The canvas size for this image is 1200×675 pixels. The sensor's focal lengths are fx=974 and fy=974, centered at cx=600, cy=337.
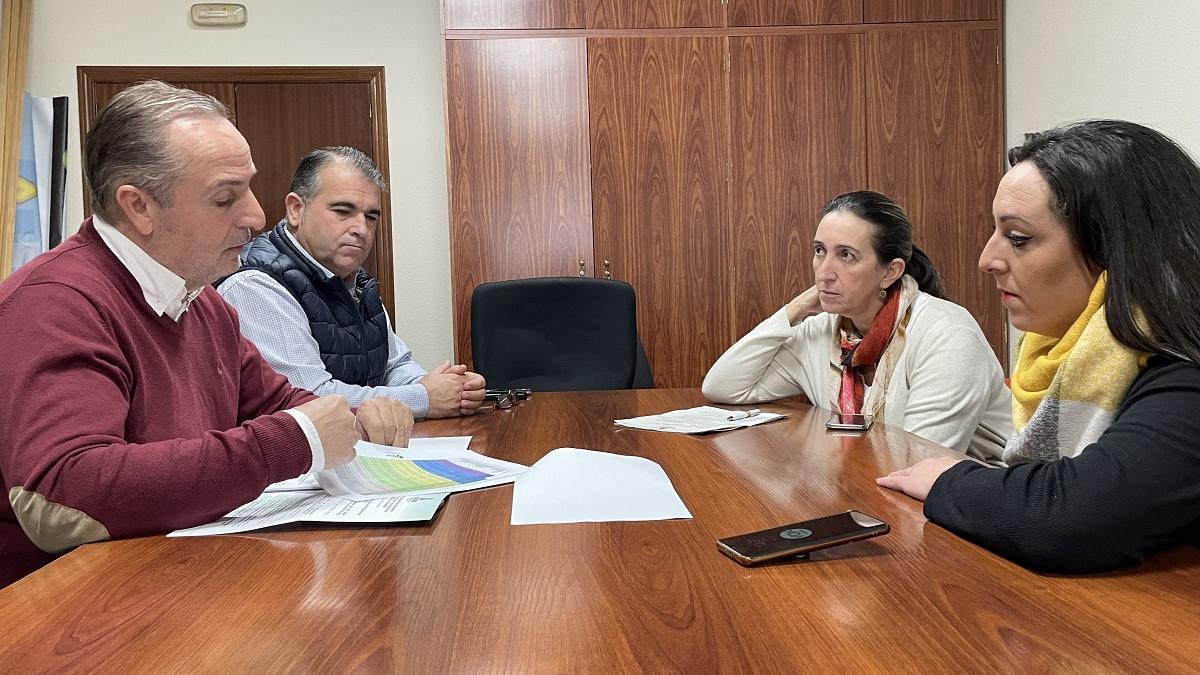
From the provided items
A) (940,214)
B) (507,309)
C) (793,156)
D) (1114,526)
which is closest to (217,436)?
(1114,526)

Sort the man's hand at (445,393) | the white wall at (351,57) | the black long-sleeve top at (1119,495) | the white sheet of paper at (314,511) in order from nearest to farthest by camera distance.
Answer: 1. the black long-sleeve top at (1119,495)
2. the white sheet of paper at (314,511)
3. the man's hand at (445,393)
4. the white wall at (351,57)

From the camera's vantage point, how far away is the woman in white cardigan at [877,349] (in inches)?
85.6

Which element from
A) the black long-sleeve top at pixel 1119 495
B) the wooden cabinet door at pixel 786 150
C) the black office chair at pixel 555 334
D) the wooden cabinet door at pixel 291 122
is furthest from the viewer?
the wooden cabinet door at pixel 291 122

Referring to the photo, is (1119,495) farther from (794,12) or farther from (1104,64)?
(794,12)

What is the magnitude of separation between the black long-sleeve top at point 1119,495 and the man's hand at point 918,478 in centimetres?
24

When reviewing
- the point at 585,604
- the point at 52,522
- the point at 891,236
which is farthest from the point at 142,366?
the point at 891,236

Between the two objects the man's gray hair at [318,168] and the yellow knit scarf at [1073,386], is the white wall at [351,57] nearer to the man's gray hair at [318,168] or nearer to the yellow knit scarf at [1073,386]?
the man's gray hair at [318,168]

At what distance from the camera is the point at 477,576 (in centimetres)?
103

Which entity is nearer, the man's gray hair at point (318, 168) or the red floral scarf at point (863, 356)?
the red floral scarf at point (863, 356)

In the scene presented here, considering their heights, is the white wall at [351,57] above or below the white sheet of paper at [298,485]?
above

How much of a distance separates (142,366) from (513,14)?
3.39 meters

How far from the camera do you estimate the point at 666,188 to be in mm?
4547

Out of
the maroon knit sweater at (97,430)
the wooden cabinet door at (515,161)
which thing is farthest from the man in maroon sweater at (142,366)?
the wooden cabinet door at (515,161)

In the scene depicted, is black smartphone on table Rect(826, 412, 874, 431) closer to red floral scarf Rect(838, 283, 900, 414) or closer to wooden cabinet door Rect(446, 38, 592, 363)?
red floral scarf Rect(838, 283, 900, 414)
